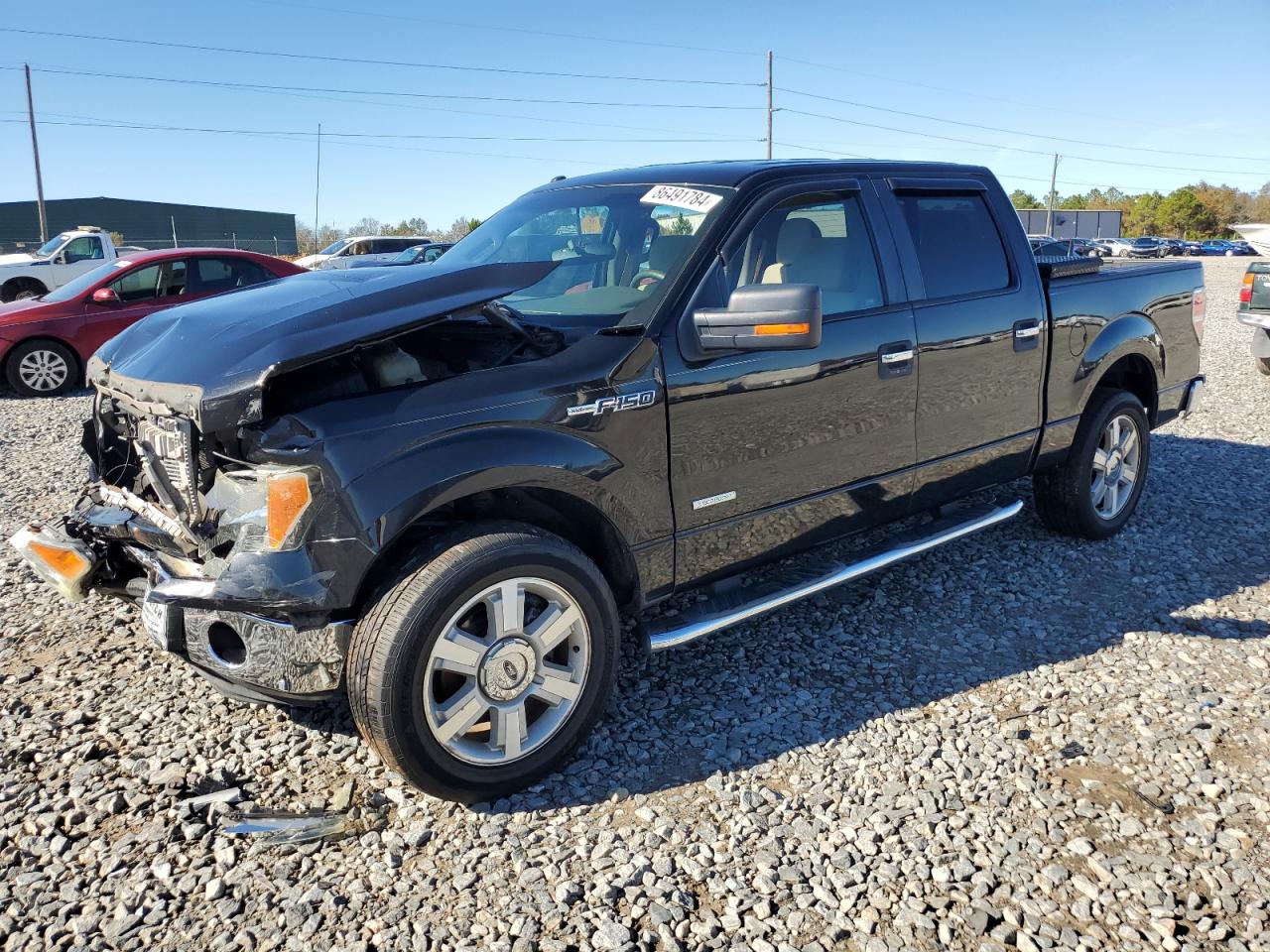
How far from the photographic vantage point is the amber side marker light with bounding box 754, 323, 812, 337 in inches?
117

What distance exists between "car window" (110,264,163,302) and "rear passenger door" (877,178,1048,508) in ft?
32.2

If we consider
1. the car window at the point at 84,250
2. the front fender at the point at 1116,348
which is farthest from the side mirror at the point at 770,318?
the car window at the point at 84,250

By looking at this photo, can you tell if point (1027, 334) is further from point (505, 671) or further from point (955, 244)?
point (505, 671)

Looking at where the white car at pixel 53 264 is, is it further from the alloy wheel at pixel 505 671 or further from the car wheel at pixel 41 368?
the alloy wheel at pixel 505 671

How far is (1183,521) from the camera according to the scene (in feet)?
18.4

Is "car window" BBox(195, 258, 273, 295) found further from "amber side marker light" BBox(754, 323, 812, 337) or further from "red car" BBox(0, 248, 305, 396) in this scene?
"amber side marker light" BBox(754, 323, 812, 337)

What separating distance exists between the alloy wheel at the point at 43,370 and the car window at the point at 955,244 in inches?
405

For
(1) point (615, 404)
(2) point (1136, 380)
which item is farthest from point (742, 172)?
(2) point (1136, 380)

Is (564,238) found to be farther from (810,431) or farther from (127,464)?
(127,464)

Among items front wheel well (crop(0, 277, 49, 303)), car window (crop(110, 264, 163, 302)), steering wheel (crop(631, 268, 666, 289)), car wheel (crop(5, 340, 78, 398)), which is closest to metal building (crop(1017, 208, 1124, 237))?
front wheel well (crop(0, 277, 49, 303))

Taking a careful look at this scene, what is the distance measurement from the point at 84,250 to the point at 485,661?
62.0ft

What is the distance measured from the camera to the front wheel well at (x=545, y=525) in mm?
2906

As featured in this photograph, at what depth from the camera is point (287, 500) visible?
260 centimetres

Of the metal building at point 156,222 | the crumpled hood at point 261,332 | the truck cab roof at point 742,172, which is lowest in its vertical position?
the crumpled hood at point 261,332
